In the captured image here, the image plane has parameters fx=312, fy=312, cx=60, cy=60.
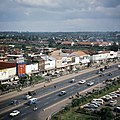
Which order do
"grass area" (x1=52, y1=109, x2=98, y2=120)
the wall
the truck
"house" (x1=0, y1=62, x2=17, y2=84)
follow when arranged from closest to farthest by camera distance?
"grass area" (x1=52, y1=109, x2=98, y2=120)
the truck
"house" (x1=0, y1=62, x2=17, y2=84)
the wall

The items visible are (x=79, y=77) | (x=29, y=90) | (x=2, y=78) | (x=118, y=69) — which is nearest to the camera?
(x=29, y=90)

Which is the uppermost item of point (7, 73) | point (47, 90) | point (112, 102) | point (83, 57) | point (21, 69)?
point (83, 57)

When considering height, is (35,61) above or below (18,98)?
above

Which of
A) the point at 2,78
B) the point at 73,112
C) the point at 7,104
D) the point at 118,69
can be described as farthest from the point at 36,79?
the point at 118,69

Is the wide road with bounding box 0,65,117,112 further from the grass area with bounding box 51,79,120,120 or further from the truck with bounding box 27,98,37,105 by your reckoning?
the grass area with bounding box 51,79,120,120

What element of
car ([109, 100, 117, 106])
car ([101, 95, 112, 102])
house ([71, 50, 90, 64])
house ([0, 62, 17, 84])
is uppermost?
house ([71, 50, 90, 64])

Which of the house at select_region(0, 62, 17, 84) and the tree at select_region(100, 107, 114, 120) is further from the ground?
the house at select_region(0, 62, 17, 84)

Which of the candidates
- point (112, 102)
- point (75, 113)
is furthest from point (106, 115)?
point (112, 102)

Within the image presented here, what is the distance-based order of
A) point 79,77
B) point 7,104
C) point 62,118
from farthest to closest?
point 79,77
point 7,104
point 62,118

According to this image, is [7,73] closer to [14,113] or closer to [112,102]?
[14,113]

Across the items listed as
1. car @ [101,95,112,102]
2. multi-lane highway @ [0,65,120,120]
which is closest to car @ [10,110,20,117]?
multi-lane highway @ [0,65,120,120]

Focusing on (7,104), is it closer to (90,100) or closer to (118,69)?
(90,100)
